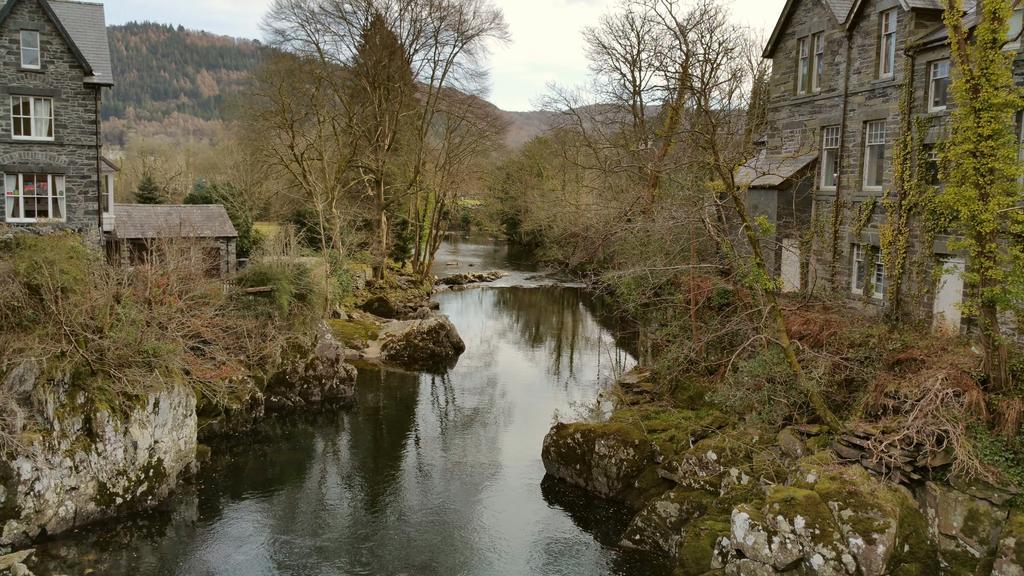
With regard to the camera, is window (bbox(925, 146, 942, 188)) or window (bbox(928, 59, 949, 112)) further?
window (bbox(925, 146, 942, 188))

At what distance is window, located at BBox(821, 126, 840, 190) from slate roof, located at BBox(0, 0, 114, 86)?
71.8 feet

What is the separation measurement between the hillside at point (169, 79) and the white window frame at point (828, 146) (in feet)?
319

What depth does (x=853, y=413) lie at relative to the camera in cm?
1430

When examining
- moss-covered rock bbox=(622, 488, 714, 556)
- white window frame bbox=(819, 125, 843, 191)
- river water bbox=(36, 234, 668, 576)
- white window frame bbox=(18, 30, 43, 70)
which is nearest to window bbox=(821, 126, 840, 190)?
white window frame bbox=(819, 125, 843, 191)

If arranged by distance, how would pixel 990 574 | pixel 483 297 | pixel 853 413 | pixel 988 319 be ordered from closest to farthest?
pixel 990 574 < pixel 988 319 < pixel 853 413 < pixel 483 297

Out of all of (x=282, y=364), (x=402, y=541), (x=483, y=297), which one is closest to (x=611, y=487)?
(x=402, y=541)

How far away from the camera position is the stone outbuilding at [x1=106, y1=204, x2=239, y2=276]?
26.2m

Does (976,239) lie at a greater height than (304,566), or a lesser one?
greater

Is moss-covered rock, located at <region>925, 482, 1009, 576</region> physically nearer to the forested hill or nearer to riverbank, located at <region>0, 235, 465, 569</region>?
riverbank, located at <region>0, 235, 465, 569</region>

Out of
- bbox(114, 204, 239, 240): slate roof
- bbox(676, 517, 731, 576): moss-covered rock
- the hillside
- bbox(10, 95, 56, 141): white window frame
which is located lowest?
bbox(676, 517, 731, 576): moss-covered rock

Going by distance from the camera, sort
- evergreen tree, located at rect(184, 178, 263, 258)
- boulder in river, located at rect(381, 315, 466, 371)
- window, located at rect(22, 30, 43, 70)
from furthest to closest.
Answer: evergreen tree, located at rect(184, 178, 263, 258)
boulder in river, located at rect(381, 315, 466, 371)
window, located at rect(22, 30, 43, 70)

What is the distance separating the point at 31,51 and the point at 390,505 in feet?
61.9

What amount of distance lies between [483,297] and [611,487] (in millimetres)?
25017

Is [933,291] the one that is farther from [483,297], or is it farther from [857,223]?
[483,297]
